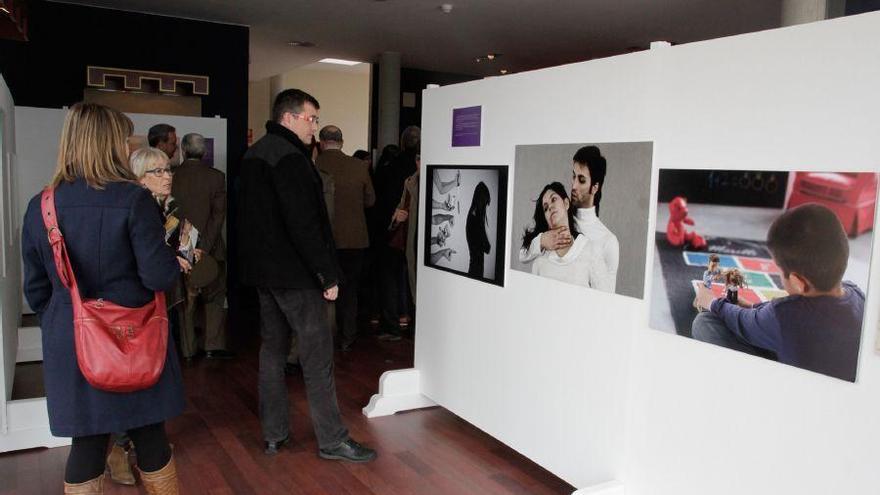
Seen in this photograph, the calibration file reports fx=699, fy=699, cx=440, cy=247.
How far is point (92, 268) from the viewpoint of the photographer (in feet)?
6.72

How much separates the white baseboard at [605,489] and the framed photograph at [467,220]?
41.7 inches

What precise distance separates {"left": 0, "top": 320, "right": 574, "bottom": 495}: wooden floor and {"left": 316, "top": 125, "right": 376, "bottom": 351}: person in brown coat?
1.10 metres

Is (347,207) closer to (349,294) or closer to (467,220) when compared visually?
(349,294)

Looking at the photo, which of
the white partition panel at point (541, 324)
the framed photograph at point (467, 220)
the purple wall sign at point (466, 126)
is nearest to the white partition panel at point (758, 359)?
the white partition panel at point (541, 324)

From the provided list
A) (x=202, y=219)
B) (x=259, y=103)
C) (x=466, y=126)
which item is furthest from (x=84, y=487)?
(x=259, y=103)

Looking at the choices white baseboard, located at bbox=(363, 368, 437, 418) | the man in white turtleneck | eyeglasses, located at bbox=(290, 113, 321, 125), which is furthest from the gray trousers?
white baseboard, located at bbox=(363, 368, 437, 418)

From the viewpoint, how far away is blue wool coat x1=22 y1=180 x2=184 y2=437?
2031mm

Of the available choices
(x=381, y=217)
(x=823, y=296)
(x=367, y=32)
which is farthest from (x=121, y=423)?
(x=367, y=32)

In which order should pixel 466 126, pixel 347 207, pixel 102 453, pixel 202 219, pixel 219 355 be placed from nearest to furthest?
pixel 102 453
pixel 466 126
pixel 202 219
pixel 219 355
pixel 347 207

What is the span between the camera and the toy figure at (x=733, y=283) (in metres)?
2.23

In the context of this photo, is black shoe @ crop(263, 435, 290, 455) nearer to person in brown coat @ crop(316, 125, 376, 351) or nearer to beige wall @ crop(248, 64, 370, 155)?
person in brown coat @ crop(316, 125, 376, 351)

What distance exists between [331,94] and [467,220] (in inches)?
475

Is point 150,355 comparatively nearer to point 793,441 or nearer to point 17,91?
point 793,441

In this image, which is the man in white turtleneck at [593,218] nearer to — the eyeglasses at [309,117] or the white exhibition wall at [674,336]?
the white exhibition wall at [674,336]
